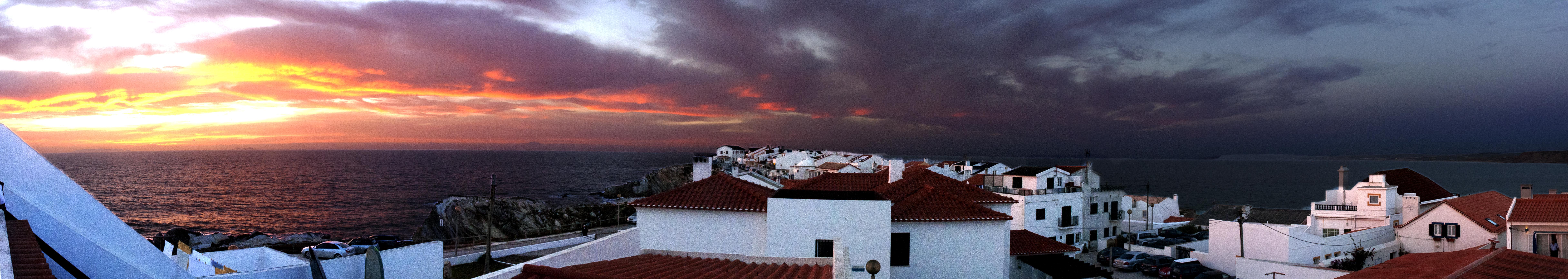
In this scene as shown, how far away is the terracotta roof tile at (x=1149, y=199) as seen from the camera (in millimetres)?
60656

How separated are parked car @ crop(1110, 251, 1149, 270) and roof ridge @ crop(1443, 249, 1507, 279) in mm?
19391

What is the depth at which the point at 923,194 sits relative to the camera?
1950cm

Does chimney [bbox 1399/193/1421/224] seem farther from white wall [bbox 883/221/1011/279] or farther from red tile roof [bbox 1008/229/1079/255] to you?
white wall [bbox 883/221/1011/279]

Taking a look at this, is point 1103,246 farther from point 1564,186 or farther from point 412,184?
point 1564,186

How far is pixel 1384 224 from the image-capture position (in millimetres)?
33875

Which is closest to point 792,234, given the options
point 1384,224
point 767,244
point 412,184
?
point 767,244

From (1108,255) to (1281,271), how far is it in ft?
35.2

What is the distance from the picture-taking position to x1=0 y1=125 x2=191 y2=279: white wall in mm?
8641

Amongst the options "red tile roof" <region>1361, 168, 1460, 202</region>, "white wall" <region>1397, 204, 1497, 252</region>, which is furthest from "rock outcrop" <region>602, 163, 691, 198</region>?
"white wall" <region>1397, 204, 1497, 252</region>

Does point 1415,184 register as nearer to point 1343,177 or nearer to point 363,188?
point 1343,177

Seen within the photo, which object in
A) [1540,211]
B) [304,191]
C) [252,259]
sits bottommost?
[304,191]

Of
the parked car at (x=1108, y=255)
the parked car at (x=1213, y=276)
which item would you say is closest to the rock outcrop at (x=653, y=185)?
the parked car at (x=1108, y=255)

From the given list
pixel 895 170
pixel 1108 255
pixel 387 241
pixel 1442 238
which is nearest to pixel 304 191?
pixel 387 241

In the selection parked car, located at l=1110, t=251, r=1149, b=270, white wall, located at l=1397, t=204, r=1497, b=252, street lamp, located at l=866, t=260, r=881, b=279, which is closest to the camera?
street lamp, located at l=866, t=260, r=881, b=279
